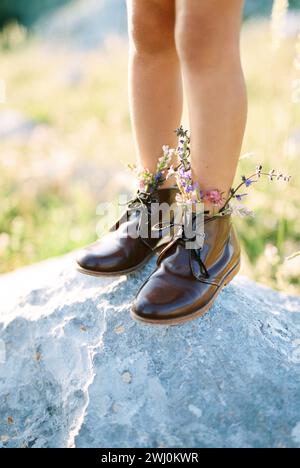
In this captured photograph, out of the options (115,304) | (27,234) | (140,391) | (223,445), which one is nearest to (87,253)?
(115,304)

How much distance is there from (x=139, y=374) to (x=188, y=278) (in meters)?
0.26

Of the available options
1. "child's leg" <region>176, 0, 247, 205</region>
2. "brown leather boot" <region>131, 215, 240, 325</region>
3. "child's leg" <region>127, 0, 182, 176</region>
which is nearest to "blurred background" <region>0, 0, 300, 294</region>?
"brown leather boot" <region>131, 215, 240, 325</region>

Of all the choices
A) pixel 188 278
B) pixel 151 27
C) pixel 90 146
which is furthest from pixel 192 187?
pixel 90 146

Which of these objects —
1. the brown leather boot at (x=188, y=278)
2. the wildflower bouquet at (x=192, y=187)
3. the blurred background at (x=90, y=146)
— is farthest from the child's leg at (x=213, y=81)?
the blurred background at (x=90, y=146)

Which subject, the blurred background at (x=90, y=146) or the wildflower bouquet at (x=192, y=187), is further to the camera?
the blurred background at (x=90, y=146)

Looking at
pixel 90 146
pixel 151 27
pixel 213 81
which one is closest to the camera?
pixel 213 81

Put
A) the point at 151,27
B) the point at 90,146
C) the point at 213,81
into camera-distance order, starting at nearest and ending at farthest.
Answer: the point at 213,81 → the point at 151,27 → the point at 90,146

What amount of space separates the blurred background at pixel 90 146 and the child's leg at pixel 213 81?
355 mm

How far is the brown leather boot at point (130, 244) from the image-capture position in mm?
1593

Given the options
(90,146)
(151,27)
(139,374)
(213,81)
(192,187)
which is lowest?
(139,374)

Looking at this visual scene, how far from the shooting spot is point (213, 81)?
Answer: 1.37 meters

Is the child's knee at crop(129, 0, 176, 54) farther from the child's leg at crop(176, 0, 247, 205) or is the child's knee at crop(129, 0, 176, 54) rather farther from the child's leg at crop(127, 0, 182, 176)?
the child's leg at crop(176, 0, 247, 205)

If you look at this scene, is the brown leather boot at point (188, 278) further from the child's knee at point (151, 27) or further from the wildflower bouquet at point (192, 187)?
the child's knee at point (151, 27)

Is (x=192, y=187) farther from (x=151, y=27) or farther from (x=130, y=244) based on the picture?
(x=151, y=27)
